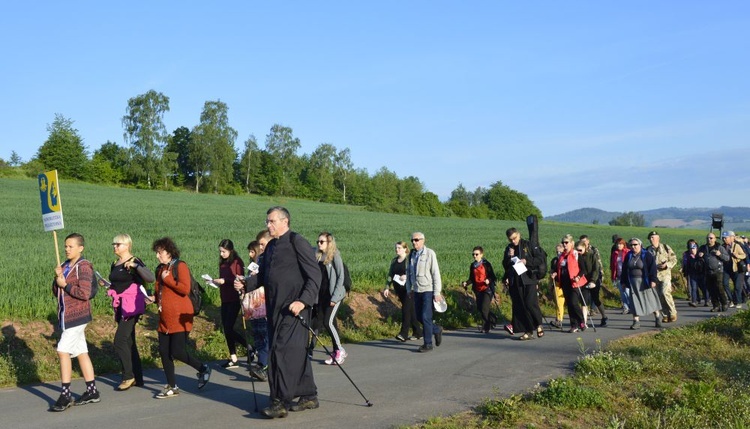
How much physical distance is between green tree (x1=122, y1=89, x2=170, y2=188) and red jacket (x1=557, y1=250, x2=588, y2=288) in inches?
3250

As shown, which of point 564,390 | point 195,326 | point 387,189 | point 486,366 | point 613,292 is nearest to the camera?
point 564,390

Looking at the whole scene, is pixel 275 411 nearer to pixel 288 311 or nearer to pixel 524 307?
pixel 288 311

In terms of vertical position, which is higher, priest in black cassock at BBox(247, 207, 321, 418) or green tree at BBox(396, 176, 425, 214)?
green tree at BBox(396, 176, 425, 214)

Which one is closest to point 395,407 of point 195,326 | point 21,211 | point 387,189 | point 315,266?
point 315,266

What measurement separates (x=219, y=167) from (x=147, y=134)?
10858 mm

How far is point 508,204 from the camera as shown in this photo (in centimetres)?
12006

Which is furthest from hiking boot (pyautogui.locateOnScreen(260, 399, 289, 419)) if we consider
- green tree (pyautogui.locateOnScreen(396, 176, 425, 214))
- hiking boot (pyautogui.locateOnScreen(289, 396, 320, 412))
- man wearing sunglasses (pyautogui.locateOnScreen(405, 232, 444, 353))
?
green tree (pyautogui.locateOnScreen(396, 176, 425, 214))

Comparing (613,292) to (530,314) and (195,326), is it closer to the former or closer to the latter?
(530,314)

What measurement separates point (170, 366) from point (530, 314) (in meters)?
6.92

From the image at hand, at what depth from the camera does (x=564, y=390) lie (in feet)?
23.4

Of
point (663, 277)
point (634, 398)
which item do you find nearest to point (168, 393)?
point (634, 398)

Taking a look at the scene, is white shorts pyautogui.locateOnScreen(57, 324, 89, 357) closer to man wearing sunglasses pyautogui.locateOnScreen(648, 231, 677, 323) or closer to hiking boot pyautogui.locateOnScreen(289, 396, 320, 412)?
hiking boot pyautogui.locateOnScreen(289, 396, 320, 412)

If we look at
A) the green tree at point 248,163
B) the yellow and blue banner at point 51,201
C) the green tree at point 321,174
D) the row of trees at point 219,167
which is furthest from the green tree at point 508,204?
the yellow and blue banner at point 51,201

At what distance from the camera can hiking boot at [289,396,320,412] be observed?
7.11m
